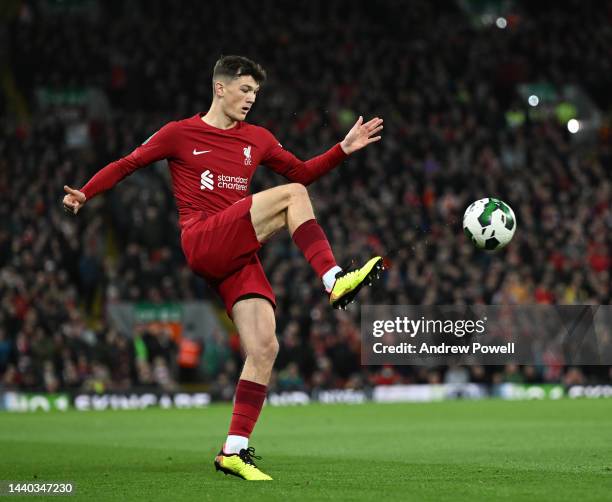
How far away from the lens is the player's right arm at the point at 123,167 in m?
7.50

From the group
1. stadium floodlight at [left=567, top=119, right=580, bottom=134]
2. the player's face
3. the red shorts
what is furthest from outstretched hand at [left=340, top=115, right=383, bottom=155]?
stadium floodlight at [left=567, top=119, right=580, bottom=134]

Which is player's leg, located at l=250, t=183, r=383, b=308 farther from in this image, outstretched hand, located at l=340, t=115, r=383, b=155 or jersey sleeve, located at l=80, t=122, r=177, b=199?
jersey sleeve, located at l=80, t=122, r=177, b=199

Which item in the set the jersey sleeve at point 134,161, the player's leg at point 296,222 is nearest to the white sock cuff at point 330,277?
the player's leg at point 296,222

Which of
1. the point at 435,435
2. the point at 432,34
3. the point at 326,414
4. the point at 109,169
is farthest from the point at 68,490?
the point at 432,34

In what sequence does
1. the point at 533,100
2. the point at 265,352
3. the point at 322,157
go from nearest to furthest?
the point at 265,352 < the point at 322,157 < the point at 533,100

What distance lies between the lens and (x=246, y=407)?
7734 mm

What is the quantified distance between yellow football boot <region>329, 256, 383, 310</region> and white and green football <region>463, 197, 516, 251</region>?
2.35 meters

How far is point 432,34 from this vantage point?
2991 cm

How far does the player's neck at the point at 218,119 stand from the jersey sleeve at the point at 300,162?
0.30 m

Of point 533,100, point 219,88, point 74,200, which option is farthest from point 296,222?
point 533,100

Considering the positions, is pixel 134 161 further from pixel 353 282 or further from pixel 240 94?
pixel 353 282

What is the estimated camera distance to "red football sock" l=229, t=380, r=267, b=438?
7684mm

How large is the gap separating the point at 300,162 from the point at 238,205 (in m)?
0.83

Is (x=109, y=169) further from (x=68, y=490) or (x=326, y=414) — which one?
(x=326, y=414)
